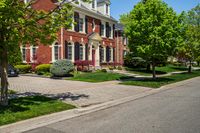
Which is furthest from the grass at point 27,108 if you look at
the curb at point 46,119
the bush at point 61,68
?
the bush at point 61,68

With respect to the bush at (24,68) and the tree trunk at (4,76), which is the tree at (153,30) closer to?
the bush at (24,68)

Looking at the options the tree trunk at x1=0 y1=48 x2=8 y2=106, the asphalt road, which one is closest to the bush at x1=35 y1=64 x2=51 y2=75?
the asphalt road

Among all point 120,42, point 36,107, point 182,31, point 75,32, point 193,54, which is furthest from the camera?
point 120,42

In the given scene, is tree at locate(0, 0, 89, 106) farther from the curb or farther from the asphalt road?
the asphalt road

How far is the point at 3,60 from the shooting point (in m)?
11.3

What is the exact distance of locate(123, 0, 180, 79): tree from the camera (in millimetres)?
23016

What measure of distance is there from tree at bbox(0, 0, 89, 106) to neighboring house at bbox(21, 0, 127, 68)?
19.2m

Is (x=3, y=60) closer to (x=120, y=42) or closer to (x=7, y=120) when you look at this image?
(x=7, y=120)

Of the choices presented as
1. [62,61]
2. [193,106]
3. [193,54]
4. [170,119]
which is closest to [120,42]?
[193,54]

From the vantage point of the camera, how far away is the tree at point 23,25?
397 inches

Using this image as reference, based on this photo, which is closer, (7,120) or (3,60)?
(7,120)

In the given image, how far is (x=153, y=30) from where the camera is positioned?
75.9 feet

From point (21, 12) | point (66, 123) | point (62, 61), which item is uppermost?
point (21, 12)

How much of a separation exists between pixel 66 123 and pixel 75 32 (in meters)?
24.7
